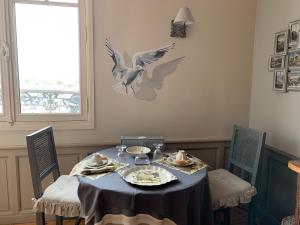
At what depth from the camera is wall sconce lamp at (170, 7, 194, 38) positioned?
7.12 feet

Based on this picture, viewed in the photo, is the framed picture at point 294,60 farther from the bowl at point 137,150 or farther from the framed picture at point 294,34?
the bowl at point 137,150

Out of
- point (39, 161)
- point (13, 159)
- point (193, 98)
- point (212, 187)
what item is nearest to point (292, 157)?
point (212, 187)

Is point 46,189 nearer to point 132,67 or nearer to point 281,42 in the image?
point 132,67

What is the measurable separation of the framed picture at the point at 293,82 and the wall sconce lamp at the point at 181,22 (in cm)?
95

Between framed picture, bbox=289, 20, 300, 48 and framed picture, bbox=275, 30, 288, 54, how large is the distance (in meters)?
0.05

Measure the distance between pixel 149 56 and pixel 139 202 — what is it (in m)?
1.45

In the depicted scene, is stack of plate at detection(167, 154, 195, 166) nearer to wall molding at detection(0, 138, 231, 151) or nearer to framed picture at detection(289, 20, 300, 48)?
wall molding at detection(0, 138, 231, 151)

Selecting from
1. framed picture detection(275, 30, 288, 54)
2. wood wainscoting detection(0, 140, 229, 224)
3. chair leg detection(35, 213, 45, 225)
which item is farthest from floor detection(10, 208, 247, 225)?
framed picture detection(275, 30, 288, 54)

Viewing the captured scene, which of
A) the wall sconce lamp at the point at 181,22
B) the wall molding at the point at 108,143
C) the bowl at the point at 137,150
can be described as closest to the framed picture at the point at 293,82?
the wall molding at the point at 108,143

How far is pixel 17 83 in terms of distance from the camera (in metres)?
2.26

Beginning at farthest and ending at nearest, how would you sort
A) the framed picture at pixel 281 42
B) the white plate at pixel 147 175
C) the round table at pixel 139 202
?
the framed picture at pixel 281 42, the white plate at pixel 147 175, the round table at pixel 139 202

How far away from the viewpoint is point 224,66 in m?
2.54

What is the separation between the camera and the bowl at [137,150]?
2.04 m

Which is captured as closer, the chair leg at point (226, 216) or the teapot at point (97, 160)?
the teapot at point (97, 160)
